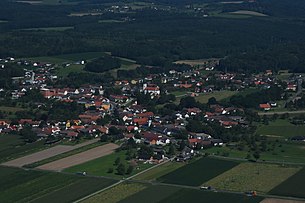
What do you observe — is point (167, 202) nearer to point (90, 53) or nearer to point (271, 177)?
point (271, 177)

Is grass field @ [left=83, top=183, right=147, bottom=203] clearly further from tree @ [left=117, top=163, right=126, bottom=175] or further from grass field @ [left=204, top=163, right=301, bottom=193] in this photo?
grass field @ [left=204, top=163, right=301, bottom=193]

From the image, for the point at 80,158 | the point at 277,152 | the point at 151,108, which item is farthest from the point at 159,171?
the point at 151,108

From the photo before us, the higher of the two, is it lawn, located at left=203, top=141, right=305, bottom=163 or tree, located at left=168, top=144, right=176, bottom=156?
tree, located at left=168, top=144, right=176, bottom=156

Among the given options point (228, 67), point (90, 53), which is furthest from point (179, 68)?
point (90, 53)

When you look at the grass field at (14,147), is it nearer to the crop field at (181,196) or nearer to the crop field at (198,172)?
the crop field at (198,172)

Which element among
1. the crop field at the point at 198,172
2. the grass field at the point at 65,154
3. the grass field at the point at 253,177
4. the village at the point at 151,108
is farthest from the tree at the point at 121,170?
the grass field at the point at 65,154

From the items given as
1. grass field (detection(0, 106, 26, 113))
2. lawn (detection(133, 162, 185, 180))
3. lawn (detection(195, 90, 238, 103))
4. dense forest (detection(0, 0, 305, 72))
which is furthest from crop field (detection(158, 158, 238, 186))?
dense forest (detection(0, 0, 305, 72))
